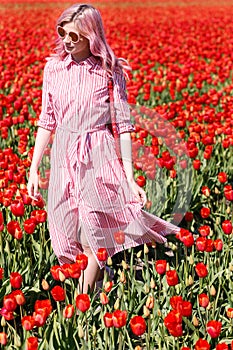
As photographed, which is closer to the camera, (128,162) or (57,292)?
(57,292)

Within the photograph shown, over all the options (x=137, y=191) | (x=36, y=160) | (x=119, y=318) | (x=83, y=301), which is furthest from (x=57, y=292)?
(x=36, y=160)

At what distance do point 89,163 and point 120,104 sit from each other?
0.38 meters

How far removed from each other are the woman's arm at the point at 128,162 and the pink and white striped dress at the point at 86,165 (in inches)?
1.5

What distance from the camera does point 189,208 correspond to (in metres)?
4.67

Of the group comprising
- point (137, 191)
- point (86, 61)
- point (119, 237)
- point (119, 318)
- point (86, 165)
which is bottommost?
point (119, 318)

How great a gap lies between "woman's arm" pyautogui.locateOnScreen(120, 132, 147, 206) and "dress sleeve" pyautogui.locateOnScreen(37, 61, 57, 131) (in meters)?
0.44

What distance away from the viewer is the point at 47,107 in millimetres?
3350

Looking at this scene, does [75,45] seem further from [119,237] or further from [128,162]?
[119,237]

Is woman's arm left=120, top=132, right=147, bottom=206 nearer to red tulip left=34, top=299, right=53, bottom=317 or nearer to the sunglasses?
the sunglasses

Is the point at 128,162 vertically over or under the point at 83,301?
over

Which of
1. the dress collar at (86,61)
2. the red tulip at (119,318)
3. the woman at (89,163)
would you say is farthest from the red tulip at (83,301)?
the dress collar at (86,61)

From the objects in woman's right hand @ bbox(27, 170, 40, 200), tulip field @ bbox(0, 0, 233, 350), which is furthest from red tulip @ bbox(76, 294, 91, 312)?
woman's right hand @ bbox(27, 170, 40, 200)

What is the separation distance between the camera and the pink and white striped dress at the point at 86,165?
126 inches

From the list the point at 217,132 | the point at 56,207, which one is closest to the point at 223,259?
the point at 56,207
